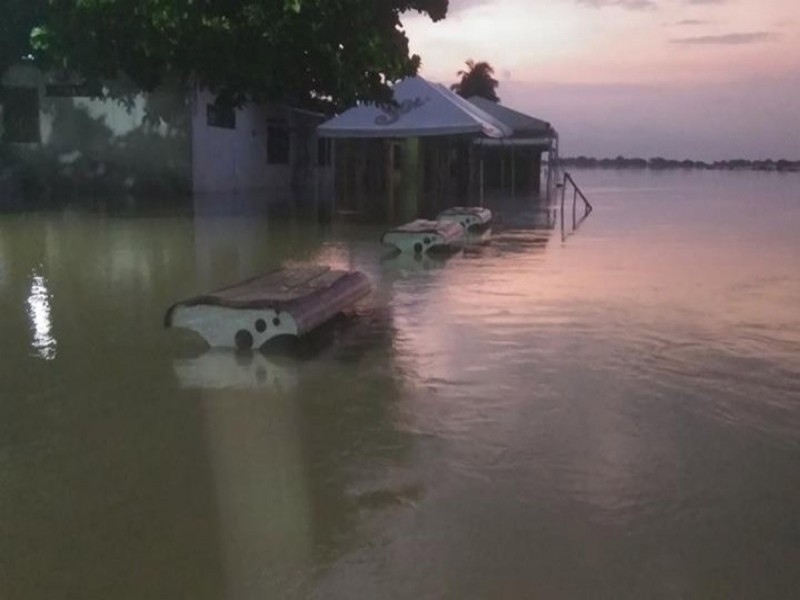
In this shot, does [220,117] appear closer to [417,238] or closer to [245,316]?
[417,238]

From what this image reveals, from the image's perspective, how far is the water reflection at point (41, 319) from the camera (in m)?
6.37

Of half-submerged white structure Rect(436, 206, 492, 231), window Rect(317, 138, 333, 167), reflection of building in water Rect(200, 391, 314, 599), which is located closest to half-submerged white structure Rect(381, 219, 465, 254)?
half-submerged white structure Rect(436, 206, 492, 231)


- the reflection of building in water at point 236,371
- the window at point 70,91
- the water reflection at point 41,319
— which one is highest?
the window at point 70,91

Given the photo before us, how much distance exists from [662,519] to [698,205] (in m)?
25.1

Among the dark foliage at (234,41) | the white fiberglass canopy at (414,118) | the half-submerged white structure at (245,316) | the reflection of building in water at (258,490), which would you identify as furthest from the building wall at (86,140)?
the reflection of building in water at (258,490)

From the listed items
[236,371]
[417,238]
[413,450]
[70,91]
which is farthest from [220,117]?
[413,450]

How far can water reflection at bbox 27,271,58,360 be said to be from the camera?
6367 millimetres

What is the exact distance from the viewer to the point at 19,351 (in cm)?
628

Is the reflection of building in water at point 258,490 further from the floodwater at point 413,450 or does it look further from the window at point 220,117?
the window at point 220,117

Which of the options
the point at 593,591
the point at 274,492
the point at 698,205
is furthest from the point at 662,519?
the point at 698,205

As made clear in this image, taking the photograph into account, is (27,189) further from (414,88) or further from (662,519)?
(662,519)

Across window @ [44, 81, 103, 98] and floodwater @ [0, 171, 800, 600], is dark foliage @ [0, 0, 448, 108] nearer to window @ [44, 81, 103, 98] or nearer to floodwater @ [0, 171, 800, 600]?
window @ [44, 81, 103, 98]

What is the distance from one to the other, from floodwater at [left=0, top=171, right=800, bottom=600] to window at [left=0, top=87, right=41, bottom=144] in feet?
60.8

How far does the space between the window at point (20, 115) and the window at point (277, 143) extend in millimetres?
9085
